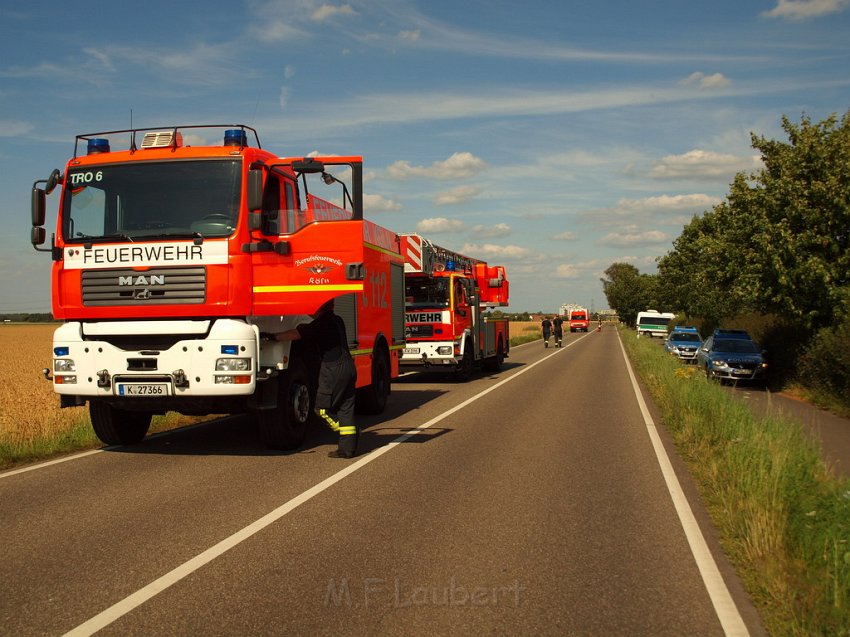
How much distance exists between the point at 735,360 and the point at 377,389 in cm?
1275

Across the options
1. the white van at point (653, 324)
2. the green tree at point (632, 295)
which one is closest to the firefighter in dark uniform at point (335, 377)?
the white van at point (653, 324)

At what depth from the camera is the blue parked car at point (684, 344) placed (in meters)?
32.0

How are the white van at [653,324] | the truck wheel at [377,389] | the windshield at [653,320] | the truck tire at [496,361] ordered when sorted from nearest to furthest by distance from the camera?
the truck wheel at [377,389] → the truck tire at [496,361] → the white van at [653,324] → the windshield at [653,320]

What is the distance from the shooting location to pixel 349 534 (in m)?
5.95

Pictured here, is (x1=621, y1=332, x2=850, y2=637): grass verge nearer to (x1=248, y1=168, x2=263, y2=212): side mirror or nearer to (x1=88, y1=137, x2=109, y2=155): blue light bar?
(x1=248, y1=168, x2=263, y2=212): side mirror

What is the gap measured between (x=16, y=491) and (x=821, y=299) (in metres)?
18.5

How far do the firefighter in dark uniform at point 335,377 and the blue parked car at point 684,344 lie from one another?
24.0 meters

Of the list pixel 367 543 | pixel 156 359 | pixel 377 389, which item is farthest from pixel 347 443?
pixel 377 389

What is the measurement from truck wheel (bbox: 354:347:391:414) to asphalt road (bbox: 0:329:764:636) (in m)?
2.76

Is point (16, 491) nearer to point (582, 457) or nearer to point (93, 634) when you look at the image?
point (93, 634)

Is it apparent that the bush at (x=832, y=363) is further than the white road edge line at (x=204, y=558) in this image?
Yes

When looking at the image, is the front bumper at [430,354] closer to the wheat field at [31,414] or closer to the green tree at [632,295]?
the wheat field at [31,414]

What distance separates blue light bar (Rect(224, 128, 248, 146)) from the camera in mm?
9633

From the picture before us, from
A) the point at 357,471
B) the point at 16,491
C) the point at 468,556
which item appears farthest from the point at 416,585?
the point at 16,491
